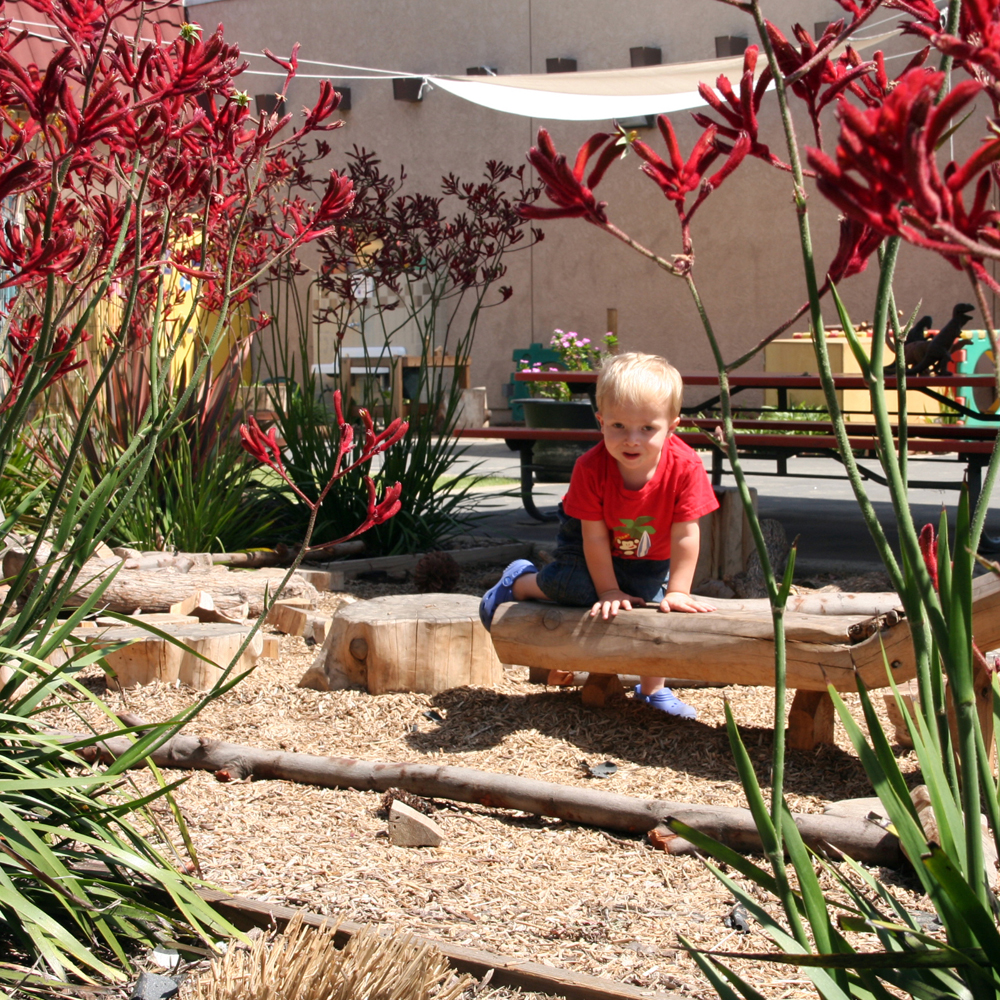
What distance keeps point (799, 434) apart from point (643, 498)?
370 centimetres

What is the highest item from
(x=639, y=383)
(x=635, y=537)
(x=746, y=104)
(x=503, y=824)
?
(x=746, y=104)

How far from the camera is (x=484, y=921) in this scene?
7.52 ft

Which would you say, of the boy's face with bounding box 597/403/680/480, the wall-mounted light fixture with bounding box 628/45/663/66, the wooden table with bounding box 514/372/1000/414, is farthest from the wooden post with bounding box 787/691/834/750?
the wall-mounted light fixture with bounding box 628/45/663/66

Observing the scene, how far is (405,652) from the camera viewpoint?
398cm

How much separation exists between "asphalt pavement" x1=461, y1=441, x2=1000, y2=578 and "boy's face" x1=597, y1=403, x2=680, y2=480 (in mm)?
2232

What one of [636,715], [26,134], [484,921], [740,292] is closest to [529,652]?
[636,715]

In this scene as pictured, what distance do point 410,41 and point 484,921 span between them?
1563cm

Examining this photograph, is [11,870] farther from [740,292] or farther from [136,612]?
[740,292]

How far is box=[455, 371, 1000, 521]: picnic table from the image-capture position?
5945mm

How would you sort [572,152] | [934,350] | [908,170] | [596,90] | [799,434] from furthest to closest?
[572,152] → [596,90] → [799,434] → [934,350] → [908,170]

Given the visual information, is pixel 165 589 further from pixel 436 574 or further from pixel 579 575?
pixel 579 575

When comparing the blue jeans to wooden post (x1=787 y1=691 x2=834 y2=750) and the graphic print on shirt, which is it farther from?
wooden post (x1=787 y1=691 x2=834 y2=750)

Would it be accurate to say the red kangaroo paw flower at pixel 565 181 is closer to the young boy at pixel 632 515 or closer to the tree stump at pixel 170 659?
Answer: the young boy at pixel 632 515

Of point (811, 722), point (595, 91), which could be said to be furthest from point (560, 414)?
point (811, 722)
